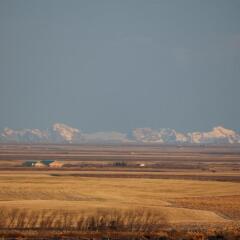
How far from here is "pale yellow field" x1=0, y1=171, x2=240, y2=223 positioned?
48.7 metres

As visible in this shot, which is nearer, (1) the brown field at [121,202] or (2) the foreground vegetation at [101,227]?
(2) the foreground vegetation at [101,227]

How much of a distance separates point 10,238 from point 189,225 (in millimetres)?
10927

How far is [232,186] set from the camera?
69750 mm

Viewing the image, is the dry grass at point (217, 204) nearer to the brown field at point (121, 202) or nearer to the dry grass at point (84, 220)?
the brown field at point (121, 202)

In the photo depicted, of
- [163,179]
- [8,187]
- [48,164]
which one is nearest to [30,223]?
[8,187]

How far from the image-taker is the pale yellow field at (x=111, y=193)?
48688 millimetres

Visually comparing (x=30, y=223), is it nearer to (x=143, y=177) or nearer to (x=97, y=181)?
(x=97, y=181)

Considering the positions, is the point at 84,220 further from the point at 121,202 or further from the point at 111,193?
the point at 111,193

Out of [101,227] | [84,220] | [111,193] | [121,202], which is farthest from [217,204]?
[101,227]

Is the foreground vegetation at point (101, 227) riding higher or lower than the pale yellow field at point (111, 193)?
lower

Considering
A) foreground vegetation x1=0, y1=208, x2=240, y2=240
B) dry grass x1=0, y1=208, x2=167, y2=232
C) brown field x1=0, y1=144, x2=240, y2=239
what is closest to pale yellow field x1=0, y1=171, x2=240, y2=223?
brown field x1=0, y1=144, x2=240, y2=239

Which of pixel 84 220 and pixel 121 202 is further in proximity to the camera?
pixel 121 202

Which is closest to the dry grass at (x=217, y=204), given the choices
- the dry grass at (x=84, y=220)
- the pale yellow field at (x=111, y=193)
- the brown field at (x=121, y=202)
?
the brown field at (x=121, y=202)

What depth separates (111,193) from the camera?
202ft
